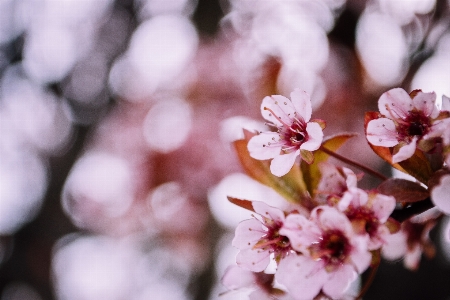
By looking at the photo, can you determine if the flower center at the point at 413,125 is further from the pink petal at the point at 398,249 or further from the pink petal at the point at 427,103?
the pink petal at the point at 398,249

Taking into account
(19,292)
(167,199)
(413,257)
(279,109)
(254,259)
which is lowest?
(19,292)

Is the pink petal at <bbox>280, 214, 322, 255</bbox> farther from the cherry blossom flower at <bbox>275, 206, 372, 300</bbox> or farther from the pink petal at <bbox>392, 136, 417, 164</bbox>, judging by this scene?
the pink petal at <bbox>392, 136, 417, 164</bbox>

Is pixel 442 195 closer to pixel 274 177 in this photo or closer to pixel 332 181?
pixel 332 181

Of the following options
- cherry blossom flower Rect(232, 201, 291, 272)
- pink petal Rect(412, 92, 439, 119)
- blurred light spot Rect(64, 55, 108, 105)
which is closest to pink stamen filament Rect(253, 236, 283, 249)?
cherry blossom flower Rect(232, 201, 291, 272)

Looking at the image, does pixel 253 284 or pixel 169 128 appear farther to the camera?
pixel 169 128

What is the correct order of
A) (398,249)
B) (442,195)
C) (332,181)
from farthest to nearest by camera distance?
(398,249)
(332,181)
(442,195)

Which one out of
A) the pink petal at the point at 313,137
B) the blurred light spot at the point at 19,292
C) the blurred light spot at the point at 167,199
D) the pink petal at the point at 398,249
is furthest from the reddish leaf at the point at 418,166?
the blurred light spot at the point at 19,292

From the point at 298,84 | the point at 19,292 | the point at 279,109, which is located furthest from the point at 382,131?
the point at 19,292
